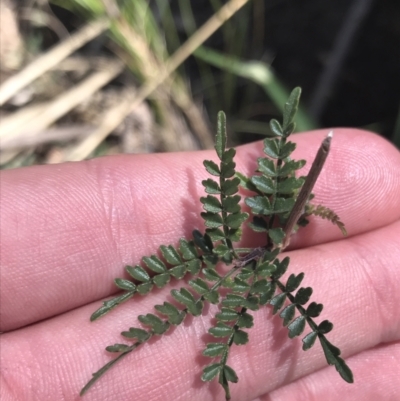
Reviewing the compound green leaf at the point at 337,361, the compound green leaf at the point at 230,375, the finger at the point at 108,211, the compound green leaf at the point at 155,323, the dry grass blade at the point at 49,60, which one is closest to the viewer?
the compound green leaf at the point at 337,361

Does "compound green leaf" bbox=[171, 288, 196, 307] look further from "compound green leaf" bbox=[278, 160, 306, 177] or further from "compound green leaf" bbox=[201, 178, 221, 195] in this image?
"compound green leaf" bbox=[278, 160, 306, 177]

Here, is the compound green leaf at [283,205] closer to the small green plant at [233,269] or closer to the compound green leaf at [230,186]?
the small green plant at [233,269]

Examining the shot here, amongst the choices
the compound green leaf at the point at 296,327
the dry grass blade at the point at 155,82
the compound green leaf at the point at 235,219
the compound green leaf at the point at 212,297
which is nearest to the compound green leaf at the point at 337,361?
the compound green leaf at the point at 296,327

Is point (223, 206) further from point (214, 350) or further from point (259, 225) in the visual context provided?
point (214, 350)

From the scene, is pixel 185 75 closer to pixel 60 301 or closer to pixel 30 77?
pixel 30 77

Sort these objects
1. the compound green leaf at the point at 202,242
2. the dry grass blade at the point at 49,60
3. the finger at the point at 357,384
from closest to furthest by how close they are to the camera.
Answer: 1. the compound green leaf at the point at 202,242
2. the finger at the point at 357,384
3. the dry grass blade at the point at 49,60

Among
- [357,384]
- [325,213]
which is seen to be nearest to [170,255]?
→ [325,213]
